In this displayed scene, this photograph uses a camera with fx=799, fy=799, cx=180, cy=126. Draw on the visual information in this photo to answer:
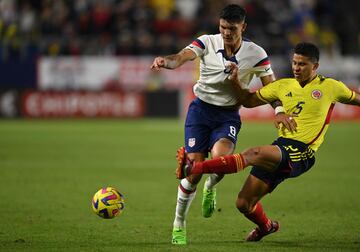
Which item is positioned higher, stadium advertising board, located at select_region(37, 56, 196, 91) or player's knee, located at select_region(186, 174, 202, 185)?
player's knee, located at select_region(186, 174, 202, 185)

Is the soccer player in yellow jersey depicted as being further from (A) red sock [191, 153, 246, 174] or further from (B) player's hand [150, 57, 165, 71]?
(B) player's hand [150, 57, 165, 71]

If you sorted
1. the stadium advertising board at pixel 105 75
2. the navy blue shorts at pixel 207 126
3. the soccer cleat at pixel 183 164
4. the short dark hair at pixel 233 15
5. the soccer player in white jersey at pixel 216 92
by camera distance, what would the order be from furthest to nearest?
the stadium advertising board at pixel 105 75
the navy blue shorts at pixel 207 126
the soccer player in white jersey at pixel 216 92
the short dark hair at pixel 233 15
the soccer cleat at pixel 183 164

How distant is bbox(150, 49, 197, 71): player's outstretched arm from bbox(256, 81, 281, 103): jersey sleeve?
801 millimetres

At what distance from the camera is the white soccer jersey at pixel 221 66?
8.35 meters

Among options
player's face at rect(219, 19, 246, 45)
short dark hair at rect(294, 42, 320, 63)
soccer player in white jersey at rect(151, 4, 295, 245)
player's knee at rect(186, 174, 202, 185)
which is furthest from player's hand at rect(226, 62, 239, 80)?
player's knee at rect(186, 174, 202, 185)

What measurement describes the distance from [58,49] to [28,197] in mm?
13897

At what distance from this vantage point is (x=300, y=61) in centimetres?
779

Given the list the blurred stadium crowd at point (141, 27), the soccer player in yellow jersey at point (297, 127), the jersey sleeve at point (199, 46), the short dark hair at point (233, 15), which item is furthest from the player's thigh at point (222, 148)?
the blurred stadium crowd at point (141, 27)

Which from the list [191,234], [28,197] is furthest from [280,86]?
[28,197]

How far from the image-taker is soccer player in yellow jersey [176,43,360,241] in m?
7.58

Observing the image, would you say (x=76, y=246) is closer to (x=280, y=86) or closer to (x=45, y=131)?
(x=280, y=86)

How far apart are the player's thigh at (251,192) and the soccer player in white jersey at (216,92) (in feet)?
1.44

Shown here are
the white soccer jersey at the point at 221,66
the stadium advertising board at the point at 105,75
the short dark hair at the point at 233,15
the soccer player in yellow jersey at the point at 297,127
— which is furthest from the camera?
the stadium advertising board at the point at 105,75

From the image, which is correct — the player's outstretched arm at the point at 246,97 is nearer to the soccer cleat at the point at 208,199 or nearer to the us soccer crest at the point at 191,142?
the us soccer crest at the point at 191,142
